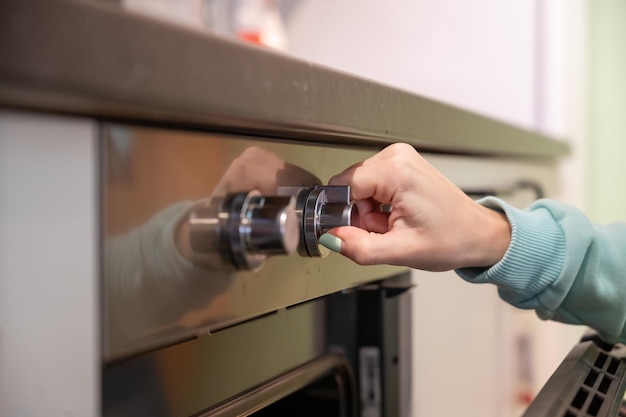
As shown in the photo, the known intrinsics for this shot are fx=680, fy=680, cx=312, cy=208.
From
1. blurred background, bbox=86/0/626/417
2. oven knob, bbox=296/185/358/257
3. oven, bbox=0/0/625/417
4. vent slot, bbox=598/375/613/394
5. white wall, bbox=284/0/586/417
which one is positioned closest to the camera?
oven, bbox=0/0/625/417

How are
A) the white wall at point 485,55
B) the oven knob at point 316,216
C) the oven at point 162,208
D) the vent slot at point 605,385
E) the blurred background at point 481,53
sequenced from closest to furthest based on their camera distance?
the oven at point 162,208
the oven knob at point 316,216
the vent slot at point 605,385
the blurred background at point 481,53
the white wall at point 485,55

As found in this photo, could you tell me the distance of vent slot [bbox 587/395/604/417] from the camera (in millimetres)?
434

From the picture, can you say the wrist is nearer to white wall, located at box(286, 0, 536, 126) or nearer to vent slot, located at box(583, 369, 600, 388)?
vent slot, located at box(583, 369, 600, 388)

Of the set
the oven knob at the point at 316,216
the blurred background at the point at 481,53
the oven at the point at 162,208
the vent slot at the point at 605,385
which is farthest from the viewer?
the blurred background at the point at 481,53

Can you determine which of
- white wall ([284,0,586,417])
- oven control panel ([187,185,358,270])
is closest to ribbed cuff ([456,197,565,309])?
oven control panel ([187,185,358,270])

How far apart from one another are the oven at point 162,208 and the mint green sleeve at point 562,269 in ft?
0.24

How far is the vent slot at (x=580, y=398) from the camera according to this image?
0.44 meters

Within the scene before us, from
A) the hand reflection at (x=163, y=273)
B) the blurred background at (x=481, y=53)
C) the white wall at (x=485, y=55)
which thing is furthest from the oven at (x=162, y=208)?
the white wall at (x=485, y=55)

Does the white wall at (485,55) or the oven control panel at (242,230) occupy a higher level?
the white wall at (485,55)

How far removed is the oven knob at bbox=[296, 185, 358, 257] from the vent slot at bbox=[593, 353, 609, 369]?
0.27m

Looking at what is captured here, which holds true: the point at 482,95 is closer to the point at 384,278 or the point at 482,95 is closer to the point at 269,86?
the point at 384,278

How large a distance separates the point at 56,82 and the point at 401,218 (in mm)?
245

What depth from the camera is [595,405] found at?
45cm

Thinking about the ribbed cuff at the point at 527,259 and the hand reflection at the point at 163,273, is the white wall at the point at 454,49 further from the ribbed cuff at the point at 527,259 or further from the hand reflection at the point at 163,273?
the hand reflection at the point at 163,273
